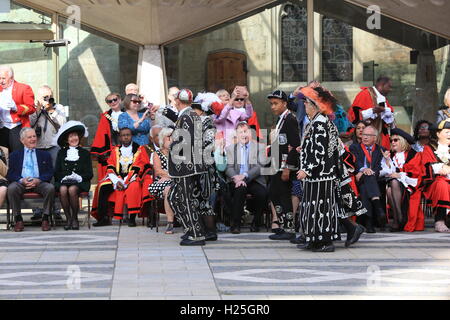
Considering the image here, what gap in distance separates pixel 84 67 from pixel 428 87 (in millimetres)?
5508

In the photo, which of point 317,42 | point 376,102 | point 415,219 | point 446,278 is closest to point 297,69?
point 317,42

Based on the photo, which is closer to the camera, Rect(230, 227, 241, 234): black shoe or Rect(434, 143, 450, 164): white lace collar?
Rect(230, 227, 241, 234): black shoe

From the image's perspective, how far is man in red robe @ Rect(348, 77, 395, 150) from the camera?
535 inches

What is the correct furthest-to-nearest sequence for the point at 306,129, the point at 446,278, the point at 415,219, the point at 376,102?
the point at 376,102
the point at 415,219
the point at 306,129
the point at 446,278

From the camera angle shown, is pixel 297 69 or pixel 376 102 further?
pixel 297 69

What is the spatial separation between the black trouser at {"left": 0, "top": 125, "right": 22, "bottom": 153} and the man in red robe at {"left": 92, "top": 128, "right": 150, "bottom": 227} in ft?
4.31

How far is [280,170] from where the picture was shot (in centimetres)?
1192

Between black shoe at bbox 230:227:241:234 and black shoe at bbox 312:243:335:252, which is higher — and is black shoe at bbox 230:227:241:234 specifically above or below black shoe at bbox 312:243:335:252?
above

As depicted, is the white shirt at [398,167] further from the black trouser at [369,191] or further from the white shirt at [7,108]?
the white shirt at [7,108]

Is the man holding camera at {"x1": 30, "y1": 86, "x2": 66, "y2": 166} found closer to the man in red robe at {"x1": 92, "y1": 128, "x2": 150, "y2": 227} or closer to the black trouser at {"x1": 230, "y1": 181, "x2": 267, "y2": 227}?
the man in red robe at {"x1": 92, "y1": 128, "x2": 150, "y2": 227}

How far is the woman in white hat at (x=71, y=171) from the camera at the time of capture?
12.9 m

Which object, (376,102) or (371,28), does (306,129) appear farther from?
(371,28)

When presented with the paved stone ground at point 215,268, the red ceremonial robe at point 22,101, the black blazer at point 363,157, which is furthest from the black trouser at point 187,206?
the red ceremonial robe at point 22,101

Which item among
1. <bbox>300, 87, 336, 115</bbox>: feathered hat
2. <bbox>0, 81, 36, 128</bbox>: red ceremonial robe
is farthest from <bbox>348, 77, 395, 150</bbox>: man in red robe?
<bbox>0, 81, 36, 128</bbox>: red ceremonial robe
